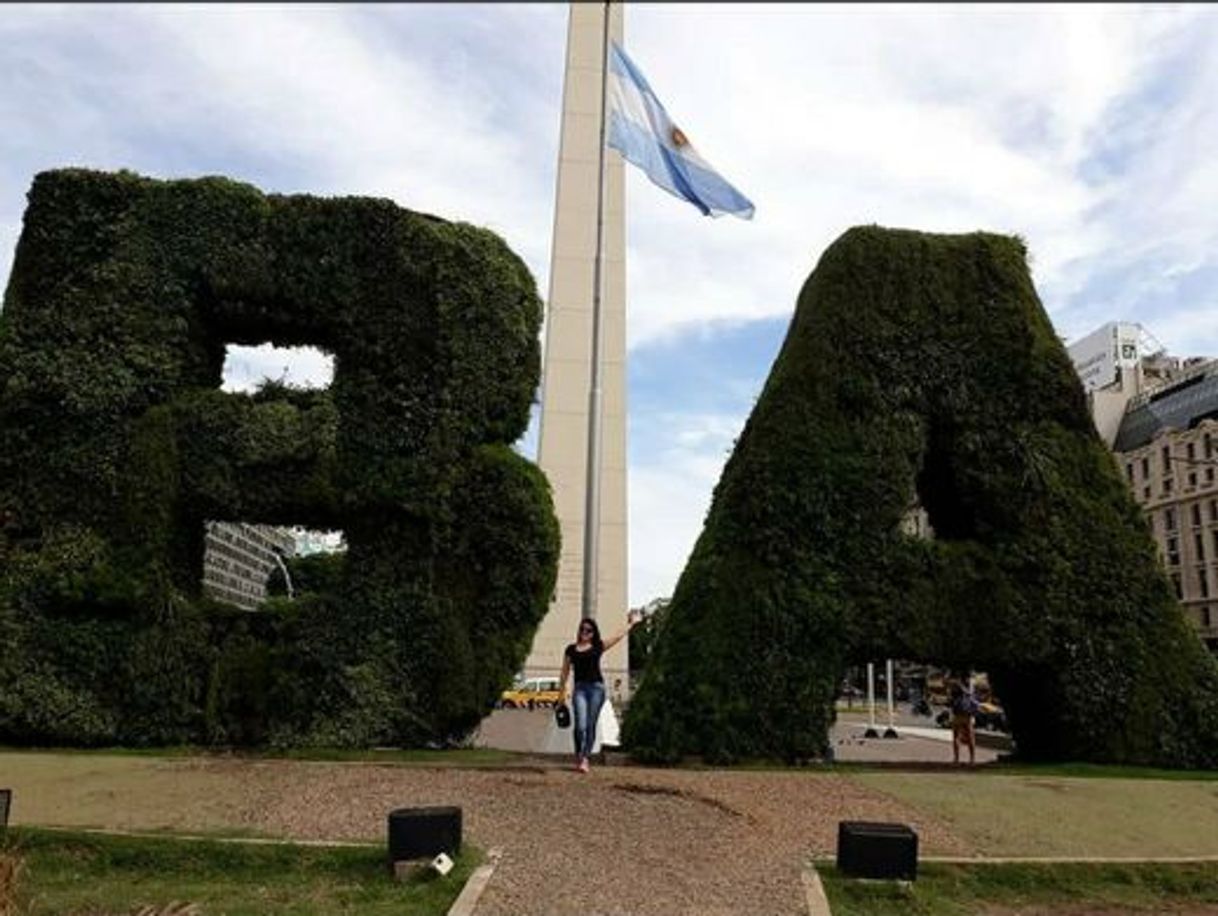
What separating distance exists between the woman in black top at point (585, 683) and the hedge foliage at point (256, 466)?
8.28 feet

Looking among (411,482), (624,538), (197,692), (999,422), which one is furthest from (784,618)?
(624,538)

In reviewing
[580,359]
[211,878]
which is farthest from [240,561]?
[580,359]

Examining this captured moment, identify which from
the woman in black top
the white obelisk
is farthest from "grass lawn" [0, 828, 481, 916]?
the white obelisk

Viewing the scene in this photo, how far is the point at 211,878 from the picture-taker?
8.45 metres

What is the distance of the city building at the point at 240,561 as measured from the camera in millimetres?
20484

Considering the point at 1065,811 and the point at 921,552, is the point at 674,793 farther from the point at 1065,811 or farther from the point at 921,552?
the point at 921,552

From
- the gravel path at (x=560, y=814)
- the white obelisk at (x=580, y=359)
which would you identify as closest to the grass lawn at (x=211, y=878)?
the gravel path at (x=560, y=814)

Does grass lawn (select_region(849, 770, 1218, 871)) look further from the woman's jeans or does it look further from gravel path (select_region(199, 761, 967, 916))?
the woman's jeans

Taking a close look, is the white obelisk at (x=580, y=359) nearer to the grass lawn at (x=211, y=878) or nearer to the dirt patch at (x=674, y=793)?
the dirt patch at (x=674, y=793)

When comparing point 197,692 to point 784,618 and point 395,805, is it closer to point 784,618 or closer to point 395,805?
point 395,805

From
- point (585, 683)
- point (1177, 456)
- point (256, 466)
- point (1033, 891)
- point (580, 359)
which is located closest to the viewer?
point (1033, 891)

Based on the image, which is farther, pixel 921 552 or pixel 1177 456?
pixel 1177 456

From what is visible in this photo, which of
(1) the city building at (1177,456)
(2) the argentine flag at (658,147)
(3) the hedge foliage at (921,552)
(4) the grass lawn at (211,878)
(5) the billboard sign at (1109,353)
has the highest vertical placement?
(5) the billboard sign at (1109,353)

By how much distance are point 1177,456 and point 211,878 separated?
77.0m
